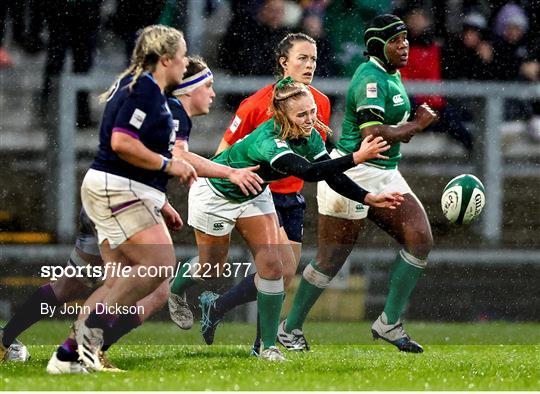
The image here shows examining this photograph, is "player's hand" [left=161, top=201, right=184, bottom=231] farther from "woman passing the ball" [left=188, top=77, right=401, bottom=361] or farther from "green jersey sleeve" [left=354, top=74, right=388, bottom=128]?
"green jersey sleeve" [left=354, top=74, right=388, bottom=128]

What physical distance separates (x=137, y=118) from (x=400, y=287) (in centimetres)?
244

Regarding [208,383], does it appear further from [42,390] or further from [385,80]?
[385,80]

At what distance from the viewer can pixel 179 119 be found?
7.02m

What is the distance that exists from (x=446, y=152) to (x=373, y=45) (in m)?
3.74

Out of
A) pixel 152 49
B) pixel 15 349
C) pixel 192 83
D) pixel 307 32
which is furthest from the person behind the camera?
pixel 307 32

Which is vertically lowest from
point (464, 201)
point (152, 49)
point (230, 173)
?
point (464, 201)

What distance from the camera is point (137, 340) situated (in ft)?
31.3

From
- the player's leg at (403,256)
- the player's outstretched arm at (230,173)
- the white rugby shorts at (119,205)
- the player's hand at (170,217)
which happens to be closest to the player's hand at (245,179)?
the player's outstretched arm at (230,173)

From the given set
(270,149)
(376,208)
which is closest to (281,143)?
(270,149)

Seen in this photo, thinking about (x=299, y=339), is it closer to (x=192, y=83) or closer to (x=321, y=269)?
(x=321, y=269)

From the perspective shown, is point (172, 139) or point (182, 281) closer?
point (172, 139)

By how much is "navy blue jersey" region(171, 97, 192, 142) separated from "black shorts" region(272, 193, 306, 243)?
4.24 ft

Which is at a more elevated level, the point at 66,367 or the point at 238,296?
the point at 66,367

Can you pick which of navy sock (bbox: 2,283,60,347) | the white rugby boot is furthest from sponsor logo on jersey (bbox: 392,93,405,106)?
the white rugby boot
